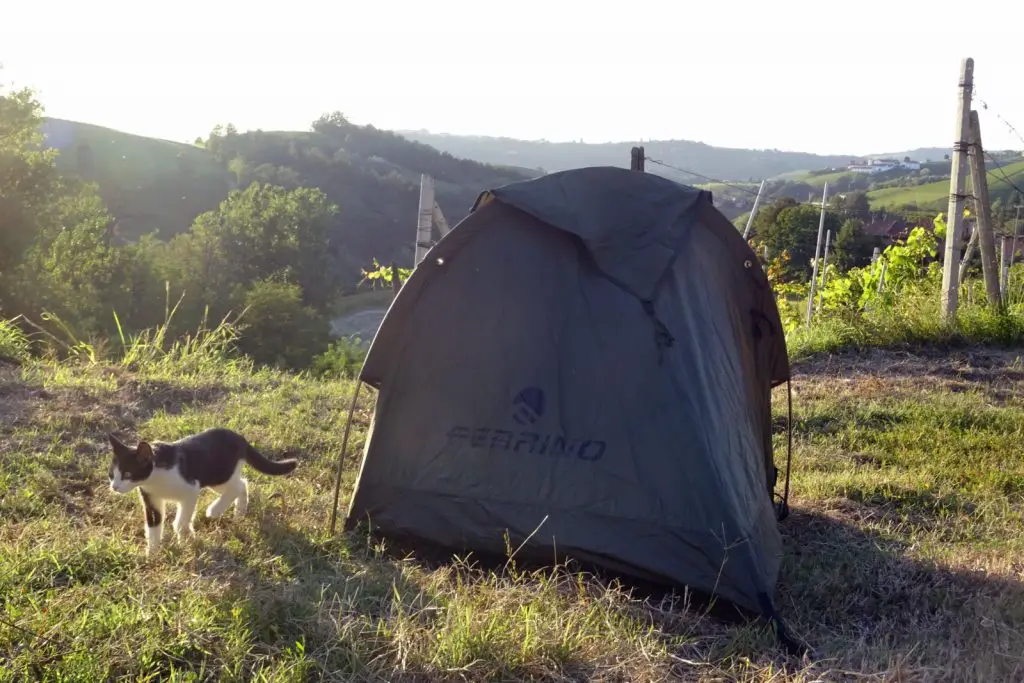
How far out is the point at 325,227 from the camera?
46.1m

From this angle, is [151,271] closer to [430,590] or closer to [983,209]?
[983,209]

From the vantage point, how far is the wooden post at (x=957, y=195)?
9.59 metres

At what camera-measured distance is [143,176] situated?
66750 millimetres

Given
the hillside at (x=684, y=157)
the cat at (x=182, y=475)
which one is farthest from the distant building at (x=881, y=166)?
the cat at (x=182, y=475)

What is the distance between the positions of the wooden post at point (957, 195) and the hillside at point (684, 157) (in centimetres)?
3544

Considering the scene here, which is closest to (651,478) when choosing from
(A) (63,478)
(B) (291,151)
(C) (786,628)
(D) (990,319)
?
(C) (786,628)

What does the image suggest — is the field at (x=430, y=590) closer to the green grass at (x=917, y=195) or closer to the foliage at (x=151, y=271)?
the foliage at (x=151, y=271)

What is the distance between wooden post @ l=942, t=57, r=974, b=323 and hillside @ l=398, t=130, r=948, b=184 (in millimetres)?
35445

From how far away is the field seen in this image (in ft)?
9.87

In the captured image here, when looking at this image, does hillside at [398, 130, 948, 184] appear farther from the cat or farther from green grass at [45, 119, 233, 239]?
the cat

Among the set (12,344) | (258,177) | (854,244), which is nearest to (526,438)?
(12,344)

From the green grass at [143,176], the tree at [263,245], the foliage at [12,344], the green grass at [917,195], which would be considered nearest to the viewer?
the foliage at [12,344]

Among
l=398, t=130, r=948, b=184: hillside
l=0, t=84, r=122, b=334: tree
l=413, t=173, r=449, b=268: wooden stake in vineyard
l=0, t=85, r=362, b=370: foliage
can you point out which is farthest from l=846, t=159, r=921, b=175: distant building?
l=413, t=173, r=449, b=268: wooden stake in vineyard

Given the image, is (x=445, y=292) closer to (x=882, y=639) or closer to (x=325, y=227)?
(x=882, y=639)
